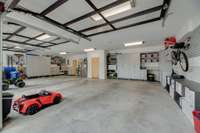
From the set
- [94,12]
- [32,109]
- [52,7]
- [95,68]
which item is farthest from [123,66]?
[32,109]

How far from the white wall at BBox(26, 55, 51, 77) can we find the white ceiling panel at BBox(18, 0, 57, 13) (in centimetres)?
908

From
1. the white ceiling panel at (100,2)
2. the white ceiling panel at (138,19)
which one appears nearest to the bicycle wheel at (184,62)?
the white ceiling panel at (138,19)

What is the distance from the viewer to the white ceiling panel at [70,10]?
267 centimetres

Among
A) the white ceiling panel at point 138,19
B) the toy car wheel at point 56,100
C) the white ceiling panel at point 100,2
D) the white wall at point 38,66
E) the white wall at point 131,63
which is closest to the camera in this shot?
the white ceiling panel at point 100,2

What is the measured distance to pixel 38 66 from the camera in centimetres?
1105

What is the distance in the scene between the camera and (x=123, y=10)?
2953 mm

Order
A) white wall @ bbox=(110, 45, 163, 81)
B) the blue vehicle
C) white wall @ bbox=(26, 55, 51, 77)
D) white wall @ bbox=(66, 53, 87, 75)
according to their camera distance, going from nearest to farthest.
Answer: the blue vehicle, white wall @ bbox=(110, 45, 163, 81), white wall @ bbox=(26, 55, 51, 77), white wall @ bbox=(66, 53, 87, 75)

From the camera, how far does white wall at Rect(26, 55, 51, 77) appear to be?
10.3 metres

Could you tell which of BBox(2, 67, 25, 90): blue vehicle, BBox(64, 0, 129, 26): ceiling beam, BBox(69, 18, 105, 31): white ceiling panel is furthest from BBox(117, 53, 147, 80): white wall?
BBox(2, 67, 25, 90): blue vehicle

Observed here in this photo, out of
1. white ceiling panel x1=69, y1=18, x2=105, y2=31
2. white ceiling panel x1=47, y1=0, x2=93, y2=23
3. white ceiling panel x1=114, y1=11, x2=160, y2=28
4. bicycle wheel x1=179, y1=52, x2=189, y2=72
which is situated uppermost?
white ceiling panel x1=47, y1=0, x2=93, y2=23

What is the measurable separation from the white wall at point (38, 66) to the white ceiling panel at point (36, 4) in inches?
357

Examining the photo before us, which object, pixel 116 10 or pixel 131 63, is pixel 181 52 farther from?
pixel 131 63

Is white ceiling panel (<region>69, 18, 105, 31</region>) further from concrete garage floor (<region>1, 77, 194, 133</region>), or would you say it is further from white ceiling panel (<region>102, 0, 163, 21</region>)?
concrete garage floor (<region>1, 77, 194, 133</region>)

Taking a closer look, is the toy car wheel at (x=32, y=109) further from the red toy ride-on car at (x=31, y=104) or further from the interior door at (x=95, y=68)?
the interior door at (x=95, y=68)
